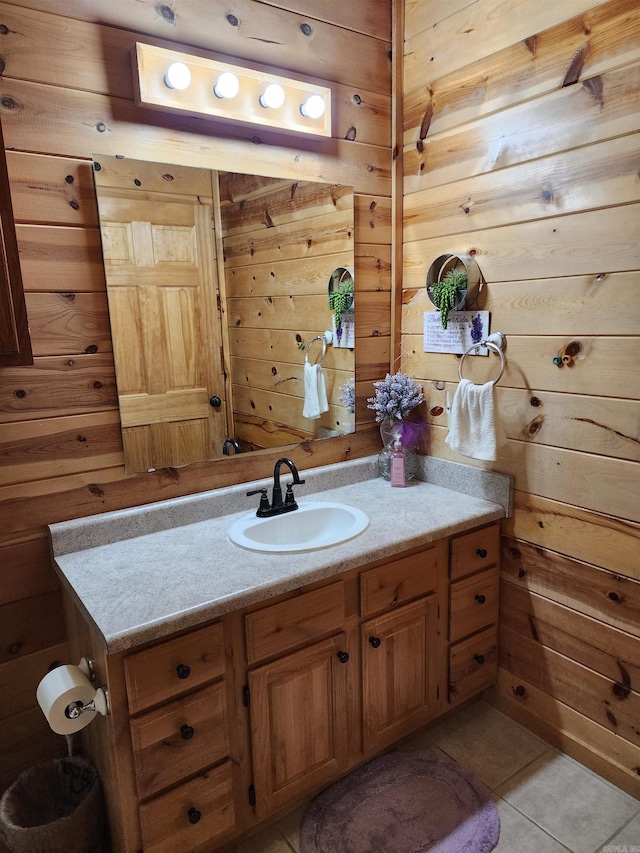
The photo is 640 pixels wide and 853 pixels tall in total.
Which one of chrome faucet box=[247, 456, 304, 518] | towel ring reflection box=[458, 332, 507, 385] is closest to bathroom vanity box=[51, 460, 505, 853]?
chrome faucet box=[247, 456, 304, 518]

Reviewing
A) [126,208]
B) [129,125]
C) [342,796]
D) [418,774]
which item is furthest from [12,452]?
[418,774]

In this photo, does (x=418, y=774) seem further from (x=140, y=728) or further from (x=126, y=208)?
(x=126, y=208)

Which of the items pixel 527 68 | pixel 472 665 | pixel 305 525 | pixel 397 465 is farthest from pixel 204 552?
pixel 527 68

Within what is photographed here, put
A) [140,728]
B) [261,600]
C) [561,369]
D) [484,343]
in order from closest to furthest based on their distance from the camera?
[140,728], [261,600], [561,369], [484,343]

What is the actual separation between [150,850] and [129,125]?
1789mm

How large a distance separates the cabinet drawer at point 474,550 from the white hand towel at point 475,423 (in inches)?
10.1

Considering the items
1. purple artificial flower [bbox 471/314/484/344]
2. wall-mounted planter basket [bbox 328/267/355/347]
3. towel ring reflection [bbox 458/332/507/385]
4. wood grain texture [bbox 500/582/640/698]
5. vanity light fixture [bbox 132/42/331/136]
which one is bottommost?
wood grain texture [bbox 500/582/640/698]

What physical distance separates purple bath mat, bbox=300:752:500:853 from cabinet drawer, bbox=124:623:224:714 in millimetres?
611

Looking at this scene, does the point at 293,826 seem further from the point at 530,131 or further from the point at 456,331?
the point at 530,131

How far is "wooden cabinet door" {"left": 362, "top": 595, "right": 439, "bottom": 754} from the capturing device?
1.56 meters

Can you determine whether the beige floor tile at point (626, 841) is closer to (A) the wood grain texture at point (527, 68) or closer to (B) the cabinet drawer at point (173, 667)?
(B) the cabinet drawer at point (173, 667)

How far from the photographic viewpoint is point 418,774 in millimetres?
1645

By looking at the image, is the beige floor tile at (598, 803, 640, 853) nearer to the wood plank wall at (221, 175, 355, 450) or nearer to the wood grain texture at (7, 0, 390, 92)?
the wood plank wall at (221, 175, 355, 450)

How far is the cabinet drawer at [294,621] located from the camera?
1325 mm
